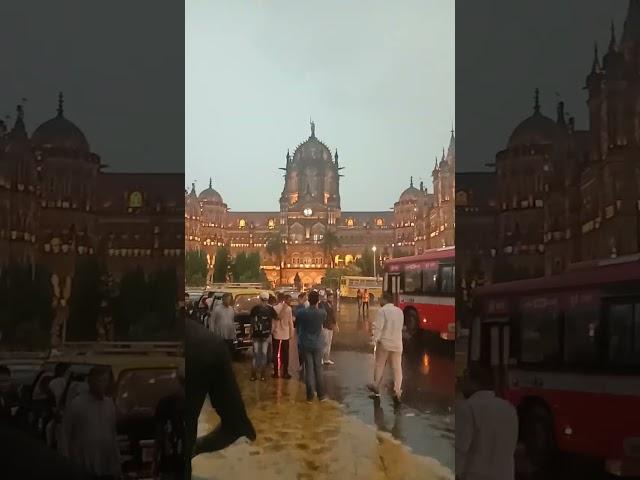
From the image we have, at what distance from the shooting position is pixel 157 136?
3.70 meters

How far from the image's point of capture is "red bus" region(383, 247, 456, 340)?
3811 mm

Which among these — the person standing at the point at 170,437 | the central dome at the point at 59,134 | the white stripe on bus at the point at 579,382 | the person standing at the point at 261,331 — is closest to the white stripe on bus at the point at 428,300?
the white stripe on bus at the point at 579,382

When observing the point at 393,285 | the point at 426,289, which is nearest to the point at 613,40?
the point at 426,289

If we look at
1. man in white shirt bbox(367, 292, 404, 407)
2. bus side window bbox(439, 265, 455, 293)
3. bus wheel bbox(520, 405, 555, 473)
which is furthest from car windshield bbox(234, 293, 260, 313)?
bus wheel bbox(520, 405, 555, 473)

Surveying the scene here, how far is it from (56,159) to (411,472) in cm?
299

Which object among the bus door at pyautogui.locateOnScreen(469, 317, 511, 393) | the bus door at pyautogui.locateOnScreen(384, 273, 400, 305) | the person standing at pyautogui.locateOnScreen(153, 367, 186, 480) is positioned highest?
the bus door at pyautogui.locateOnScreen(384, 273, 400, 305)

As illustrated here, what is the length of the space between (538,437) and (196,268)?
2.38 metres

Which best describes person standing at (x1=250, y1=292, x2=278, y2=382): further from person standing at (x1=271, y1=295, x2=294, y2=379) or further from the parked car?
the parked car

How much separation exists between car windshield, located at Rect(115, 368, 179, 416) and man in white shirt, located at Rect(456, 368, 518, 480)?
178 cm

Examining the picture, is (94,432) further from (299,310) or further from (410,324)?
(410,324)

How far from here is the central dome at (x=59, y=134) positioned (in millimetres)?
3709

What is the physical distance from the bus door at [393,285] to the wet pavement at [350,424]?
27cm

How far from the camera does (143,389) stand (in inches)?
140

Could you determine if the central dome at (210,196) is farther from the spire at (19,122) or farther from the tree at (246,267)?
the spire at (19,122)
